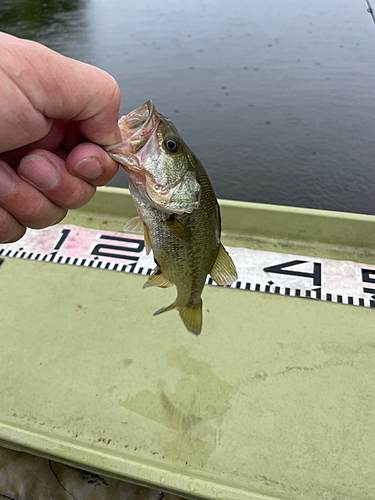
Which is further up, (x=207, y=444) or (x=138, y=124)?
(x=138, y=124)

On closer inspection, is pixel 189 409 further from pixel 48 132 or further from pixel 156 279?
pixel 48 132

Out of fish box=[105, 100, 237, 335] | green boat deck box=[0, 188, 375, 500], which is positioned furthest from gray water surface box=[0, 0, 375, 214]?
fish box=[105, 100, 237, 335]

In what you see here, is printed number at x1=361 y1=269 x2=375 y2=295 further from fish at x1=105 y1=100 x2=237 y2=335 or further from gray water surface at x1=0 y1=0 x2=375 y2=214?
gray water surface at x1=0 y1=0 x2=375 y2=214

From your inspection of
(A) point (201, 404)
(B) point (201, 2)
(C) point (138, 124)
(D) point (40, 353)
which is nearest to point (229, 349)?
(A) point (201, 404)

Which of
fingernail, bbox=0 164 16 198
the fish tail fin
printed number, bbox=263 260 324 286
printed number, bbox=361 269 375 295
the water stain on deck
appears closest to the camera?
fingernail, bbox=0 164 16 198

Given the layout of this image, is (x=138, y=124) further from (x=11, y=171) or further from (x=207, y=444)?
(x=207, y=444)

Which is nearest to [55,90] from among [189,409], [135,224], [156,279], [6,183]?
[6,183]
